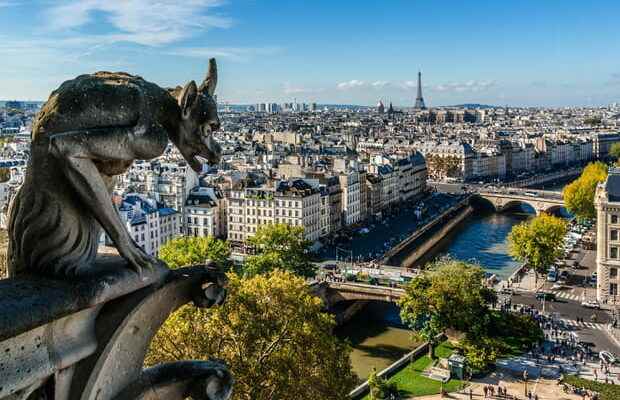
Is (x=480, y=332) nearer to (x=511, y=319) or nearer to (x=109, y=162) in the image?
(x=511, y=319)

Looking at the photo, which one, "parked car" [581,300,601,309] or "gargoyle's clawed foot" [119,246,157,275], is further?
"parked car" [581,300,601,309]

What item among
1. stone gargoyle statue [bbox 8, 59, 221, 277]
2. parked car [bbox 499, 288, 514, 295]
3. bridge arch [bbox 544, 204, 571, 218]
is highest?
stone gargoyle statue [bbox 8, 59, 221, 277]

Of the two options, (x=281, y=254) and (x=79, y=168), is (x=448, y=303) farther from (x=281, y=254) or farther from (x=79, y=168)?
(x=79, y=168)

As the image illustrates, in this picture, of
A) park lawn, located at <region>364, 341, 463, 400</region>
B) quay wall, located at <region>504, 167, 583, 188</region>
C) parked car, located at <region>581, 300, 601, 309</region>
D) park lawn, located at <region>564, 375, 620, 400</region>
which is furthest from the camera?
quay wall, located at <region>504, 167, 583, 188</region>

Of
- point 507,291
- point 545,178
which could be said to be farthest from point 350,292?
point 545,178

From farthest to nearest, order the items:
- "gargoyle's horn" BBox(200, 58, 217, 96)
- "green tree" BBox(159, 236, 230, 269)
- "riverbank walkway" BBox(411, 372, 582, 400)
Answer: "green tree" BBox(159, 236, 230, 269), "riverbank walkway" BBox(411, 372, 582, 400), "gargoyle's horn" BBox(200, 58, 217, 96)

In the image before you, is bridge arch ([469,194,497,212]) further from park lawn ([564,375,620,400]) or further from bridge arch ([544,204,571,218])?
park lawn ([564,375,620,400])

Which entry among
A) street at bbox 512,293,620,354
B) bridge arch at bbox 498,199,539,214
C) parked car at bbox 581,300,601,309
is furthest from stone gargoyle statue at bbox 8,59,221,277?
bridge arch at bbox 498,199,539,214

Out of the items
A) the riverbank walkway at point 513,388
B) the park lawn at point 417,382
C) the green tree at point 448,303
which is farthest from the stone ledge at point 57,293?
the green tree at point 448,303
